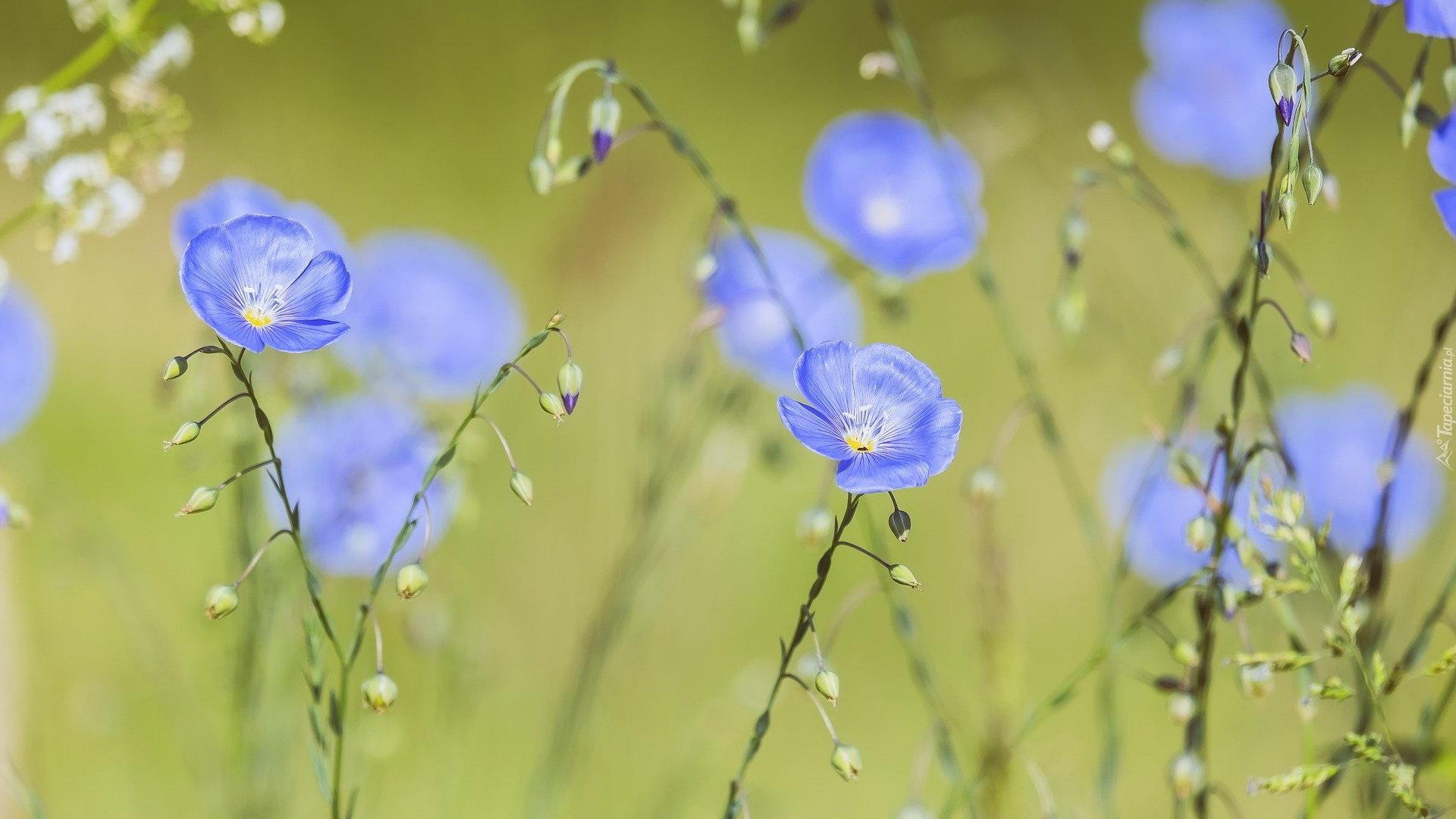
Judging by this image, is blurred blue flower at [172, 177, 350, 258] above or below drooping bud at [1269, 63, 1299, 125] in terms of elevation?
above

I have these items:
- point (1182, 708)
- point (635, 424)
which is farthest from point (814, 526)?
point (635, 424)

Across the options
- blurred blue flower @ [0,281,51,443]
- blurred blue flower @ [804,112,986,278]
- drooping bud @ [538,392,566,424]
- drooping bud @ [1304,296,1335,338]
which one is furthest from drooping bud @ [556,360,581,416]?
A: blurred blue flower @ [0,281,51,443]

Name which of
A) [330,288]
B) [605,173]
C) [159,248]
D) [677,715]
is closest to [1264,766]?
[677,715]

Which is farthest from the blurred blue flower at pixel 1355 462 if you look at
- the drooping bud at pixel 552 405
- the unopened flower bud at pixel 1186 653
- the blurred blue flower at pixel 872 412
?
the drooping bud at pixel 552 405

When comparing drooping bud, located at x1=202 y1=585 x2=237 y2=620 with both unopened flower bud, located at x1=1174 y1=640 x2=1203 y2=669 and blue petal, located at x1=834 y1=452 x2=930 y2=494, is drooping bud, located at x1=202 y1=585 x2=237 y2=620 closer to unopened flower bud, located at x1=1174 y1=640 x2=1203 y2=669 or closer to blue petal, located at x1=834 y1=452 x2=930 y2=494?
blue petal, located at x1=834 y1=452 x2=930 y2=494

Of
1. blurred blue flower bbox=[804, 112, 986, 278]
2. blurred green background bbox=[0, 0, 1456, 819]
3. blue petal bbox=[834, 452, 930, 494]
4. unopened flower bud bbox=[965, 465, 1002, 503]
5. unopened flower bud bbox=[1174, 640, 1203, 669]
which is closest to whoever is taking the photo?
blue petal bbox=[834, 452, 930, 494]

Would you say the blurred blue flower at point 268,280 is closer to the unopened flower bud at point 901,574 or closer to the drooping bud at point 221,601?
the drooping bud at point 221,601

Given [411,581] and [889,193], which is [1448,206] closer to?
[411,581]
